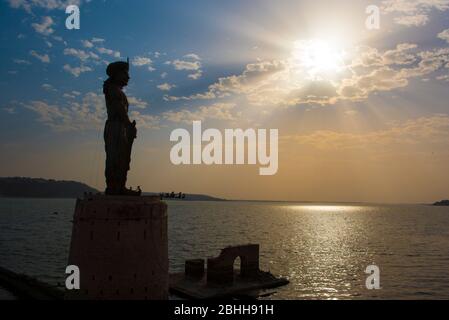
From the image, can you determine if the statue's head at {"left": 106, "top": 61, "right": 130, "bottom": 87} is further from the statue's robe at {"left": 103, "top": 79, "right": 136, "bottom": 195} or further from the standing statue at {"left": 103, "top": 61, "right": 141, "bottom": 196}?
the statue's robe at {"left": 103, "top": 79, "right": 136, "bottom": 195}

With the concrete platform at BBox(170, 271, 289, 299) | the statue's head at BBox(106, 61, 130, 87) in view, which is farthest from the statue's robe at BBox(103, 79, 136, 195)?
the concrete platform at BBox(170, 271, 289, 299)

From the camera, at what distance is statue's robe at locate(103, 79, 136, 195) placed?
441 inches

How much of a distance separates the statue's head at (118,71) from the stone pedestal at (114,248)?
3478mm

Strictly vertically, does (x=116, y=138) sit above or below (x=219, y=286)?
above

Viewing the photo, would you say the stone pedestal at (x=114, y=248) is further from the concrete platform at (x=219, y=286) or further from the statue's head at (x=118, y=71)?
the concrete platform at (x=219, y=286)

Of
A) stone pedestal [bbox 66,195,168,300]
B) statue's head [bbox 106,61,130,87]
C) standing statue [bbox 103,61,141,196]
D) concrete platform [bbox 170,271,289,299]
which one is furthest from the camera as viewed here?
concrete platform [bbox 170,271,289,299]

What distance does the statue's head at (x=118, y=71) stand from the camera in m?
11.5

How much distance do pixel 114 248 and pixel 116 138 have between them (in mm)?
3115

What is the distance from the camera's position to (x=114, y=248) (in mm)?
10070

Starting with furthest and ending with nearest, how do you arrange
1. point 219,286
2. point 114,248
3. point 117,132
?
point 219,286
point 117,132
point 114,248

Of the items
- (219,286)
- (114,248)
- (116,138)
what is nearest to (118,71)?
(116,138)

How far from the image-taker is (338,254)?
62.6 m

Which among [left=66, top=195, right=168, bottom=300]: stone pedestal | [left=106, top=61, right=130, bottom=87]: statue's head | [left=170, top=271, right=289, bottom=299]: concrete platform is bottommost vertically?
[left=170, top=271, right=289, bottom=299]: concrete platform

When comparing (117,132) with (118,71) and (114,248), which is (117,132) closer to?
(118,71)
